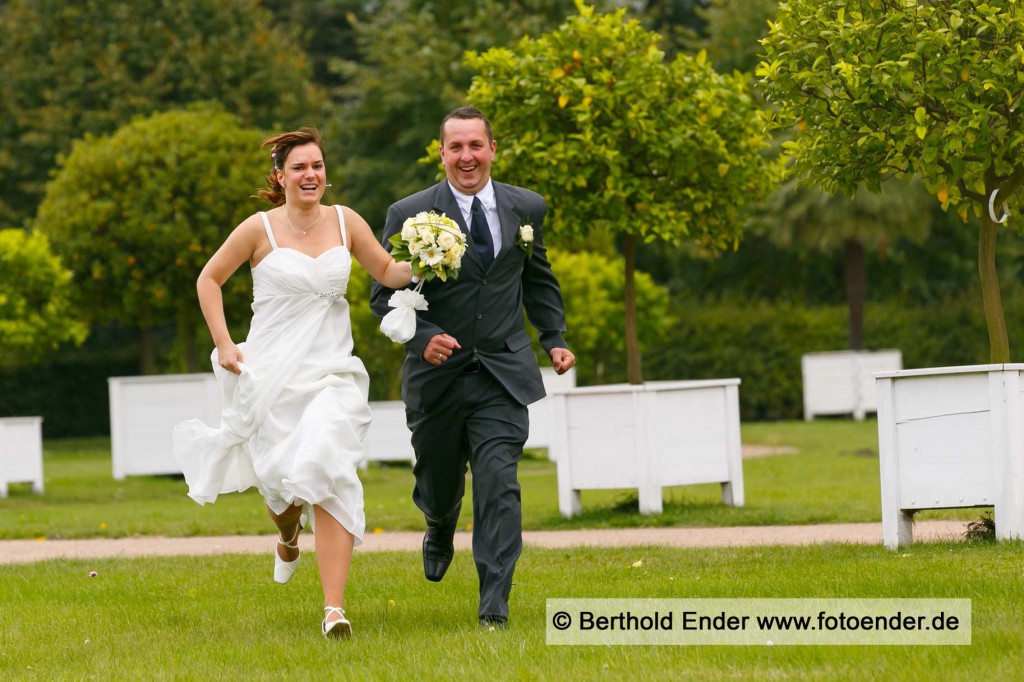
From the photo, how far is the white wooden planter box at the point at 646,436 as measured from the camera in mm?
11117

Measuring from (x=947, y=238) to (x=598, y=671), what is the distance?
2923 centimetres

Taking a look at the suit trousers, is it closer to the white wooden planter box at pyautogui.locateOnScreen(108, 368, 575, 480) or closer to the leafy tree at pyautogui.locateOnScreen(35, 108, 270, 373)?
the white wooden planter box at pyautogui.locateOnScreen(108, 368, 575, 480)

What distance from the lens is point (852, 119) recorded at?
7977 mm

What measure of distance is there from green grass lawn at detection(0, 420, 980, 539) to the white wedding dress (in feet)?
15.7

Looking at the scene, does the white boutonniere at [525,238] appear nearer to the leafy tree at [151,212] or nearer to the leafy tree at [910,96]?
the leafy tree at [910,96]

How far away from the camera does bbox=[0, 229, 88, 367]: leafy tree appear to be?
18.7 metres

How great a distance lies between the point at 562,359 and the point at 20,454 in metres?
11.8

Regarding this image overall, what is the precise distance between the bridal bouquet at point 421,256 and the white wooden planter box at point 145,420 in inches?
462

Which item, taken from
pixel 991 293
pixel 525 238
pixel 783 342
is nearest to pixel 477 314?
pixel 525 238

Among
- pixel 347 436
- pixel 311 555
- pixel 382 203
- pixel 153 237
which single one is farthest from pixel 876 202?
pixel 347 436

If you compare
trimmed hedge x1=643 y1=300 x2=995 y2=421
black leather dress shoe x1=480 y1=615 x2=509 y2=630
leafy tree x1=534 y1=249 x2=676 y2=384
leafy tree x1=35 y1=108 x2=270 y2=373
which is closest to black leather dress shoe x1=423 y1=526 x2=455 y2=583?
black leather dress shoe x1=480 y1=615 x2=509 y2=630

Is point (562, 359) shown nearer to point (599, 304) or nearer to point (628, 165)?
point (628, 165)

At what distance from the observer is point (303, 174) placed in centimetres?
659

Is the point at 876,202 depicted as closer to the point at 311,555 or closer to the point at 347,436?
the point at 311,555
